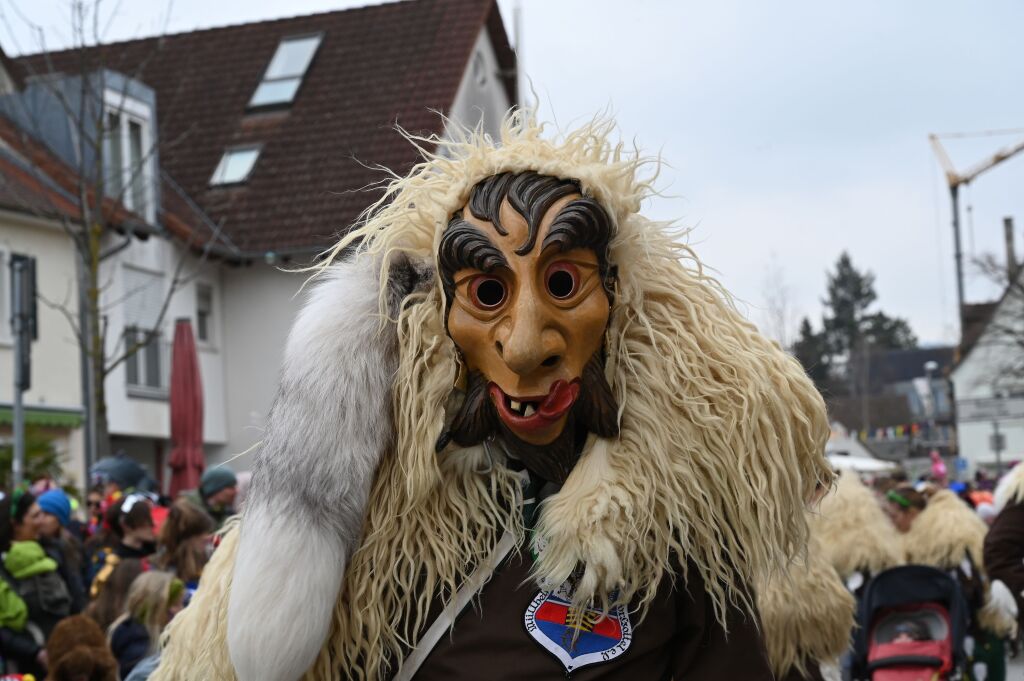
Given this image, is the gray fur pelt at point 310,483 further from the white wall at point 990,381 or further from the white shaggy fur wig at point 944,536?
the white wall at point 990,381

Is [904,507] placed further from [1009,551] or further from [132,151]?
[132,151]

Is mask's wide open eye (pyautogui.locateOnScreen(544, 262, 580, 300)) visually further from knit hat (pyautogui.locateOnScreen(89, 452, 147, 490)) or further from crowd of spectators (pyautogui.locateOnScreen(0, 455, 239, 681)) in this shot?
knit hat (pyautogui.locateOnScreen(89, 452, 147, 490))

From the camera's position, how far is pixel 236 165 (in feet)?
75.8

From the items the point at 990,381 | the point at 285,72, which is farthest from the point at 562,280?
the point at 990,381

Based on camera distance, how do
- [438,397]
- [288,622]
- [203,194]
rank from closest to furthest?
[288,622], [438,397], [203,194]

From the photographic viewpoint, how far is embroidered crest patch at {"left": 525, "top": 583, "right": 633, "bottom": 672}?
113 inches

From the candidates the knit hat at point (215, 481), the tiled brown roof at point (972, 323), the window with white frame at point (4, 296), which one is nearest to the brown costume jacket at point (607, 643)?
the knit hat at point (215, 481)

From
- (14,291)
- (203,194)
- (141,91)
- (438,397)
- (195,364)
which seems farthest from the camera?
(203,194)

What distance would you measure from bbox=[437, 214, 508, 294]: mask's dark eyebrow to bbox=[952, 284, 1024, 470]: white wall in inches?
1320

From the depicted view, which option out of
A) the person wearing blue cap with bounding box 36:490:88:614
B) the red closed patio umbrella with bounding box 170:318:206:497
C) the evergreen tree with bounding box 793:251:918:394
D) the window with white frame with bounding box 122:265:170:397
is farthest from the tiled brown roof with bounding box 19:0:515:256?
the evergreen tree with bounding box 793:251:918:394

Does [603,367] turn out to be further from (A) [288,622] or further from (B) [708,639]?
(A) [288,622]

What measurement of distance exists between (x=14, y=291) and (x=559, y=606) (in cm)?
643

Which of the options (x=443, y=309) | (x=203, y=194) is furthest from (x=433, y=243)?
(x=203, y=194)

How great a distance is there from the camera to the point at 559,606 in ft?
9.55
